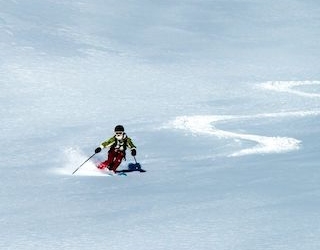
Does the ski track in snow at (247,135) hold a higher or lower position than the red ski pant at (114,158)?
higher

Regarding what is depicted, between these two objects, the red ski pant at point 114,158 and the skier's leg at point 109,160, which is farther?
the skier's leg at point 109,160

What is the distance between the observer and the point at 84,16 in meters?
28.9

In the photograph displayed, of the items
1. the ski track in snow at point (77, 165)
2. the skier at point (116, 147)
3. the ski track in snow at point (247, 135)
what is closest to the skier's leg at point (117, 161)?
the skier at point (116, 147)

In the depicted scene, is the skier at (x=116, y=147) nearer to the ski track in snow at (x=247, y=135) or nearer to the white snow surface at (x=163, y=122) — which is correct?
the white snow surface at (x=163, y=122)

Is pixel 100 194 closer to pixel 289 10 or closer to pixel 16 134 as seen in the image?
pixel 16 134

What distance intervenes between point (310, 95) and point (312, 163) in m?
8.18

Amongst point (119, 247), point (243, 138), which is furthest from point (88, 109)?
point (119, 247)

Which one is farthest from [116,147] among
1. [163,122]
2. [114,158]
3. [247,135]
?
[163,122]

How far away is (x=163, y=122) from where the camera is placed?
17.7 metres

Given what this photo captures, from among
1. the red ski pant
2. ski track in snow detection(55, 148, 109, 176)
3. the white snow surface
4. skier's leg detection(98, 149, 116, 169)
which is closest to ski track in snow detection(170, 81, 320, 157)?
the white snow surface

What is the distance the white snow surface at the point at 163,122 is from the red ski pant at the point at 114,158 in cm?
29

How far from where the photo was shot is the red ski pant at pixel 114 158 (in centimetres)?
1358

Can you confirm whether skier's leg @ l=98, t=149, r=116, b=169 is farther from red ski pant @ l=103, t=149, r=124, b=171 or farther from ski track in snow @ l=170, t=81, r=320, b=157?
ski track in snow @ l=170, t=81, r=320, b=157

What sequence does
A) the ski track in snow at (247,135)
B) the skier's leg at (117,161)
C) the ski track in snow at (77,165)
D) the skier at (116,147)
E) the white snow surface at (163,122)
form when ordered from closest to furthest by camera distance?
the white snow surface at (163,122) → the ski track in snow at (77,165) → the skier's leg at (117,161) → the skier at (116,147) → the ski track in snow at (247,135)
